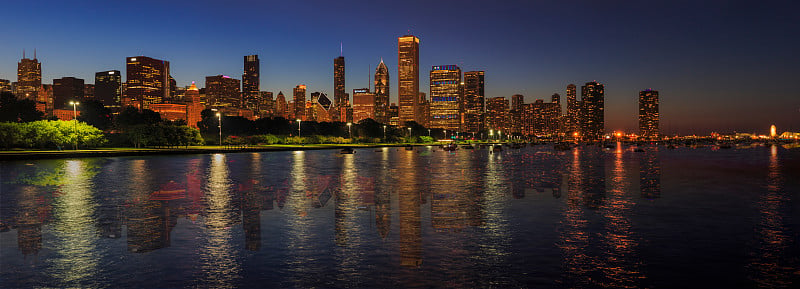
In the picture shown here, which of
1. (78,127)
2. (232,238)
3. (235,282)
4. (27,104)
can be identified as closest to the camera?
(235,282)

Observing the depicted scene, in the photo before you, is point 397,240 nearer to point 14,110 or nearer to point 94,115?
point 14,110

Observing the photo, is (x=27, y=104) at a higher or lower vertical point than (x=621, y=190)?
higher

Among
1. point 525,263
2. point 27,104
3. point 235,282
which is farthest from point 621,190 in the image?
point 27,104

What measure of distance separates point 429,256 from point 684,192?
806 inches

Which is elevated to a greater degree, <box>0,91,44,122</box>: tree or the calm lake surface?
<box>0,91,44,122</box>: tree

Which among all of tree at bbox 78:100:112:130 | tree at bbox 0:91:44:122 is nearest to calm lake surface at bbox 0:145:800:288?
tree at bbox 0:91:44:122

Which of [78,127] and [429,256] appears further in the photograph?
[78,127]

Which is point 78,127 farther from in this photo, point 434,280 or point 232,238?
point 434,280

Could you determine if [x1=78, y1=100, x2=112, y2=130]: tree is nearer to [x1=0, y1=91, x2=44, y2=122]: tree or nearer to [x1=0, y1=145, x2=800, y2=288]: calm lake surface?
[x1=0, y1=91, x2=44, y2=122]: tree

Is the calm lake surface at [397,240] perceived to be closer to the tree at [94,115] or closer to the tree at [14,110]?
the tree at [14,110]

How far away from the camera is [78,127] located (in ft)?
270

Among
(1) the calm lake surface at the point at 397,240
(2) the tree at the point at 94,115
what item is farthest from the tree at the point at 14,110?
(1) the calm lake surface at the point at 397,240


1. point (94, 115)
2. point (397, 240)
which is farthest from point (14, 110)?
point (397, 240)

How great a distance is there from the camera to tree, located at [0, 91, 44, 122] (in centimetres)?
11225
